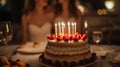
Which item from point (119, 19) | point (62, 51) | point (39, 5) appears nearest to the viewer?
point (62, 51)

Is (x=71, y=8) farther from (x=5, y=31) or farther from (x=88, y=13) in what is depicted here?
(x=88, y=13)

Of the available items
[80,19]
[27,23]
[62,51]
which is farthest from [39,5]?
[62,51]

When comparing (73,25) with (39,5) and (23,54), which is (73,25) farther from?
(39,5)

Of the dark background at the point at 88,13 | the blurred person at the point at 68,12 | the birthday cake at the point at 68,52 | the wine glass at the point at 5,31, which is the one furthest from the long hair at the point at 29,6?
the dark background at the point at 88,13

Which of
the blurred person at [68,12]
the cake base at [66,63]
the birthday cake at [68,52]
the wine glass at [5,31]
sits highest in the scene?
the blurred person at [68,12]

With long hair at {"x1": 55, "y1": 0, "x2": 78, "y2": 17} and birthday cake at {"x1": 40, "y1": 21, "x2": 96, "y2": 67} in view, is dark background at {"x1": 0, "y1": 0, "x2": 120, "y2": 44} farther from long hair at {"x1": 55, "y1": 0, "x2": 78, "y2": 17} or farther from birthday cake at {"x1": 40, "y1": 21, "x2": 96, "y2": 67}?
birthday cake at {"x1": 40, "y1": 21, "x2": 96, "y2": 67}

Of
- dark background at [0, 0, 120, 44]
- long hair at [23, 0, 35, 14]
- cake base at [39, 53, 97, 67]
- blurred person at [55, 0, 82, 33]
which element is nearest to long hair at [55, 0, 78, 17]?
blurred person at [55, 0, 82, 33]

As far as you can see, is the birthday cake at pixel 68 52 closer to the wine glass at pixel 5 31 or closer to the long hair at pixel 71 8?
the wine glass at pixel 5 31
